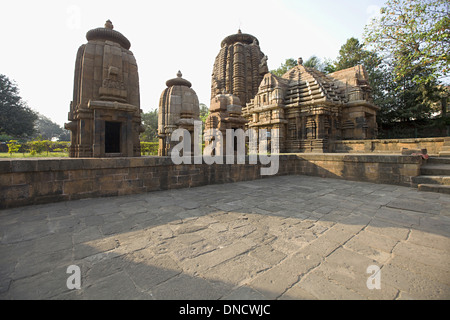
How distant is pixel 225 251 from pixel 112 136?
6814mm

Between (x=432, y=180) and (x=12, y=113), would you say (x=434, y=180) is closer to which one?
(x=432, y=180)

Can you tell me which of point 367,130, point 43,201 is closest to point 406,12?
point 367,130

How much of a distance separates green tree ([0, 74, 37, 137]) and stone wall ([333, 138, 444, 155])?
3617cm

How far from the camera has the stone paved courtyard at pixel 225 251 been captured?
1.48 metres

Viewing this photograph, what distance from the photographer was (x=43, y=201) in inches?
149

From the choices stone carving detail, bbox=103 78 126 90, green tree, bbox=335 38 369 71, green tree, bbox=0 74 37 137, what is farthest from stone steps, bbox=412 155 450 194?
green tree, bbox=0 74 37 137

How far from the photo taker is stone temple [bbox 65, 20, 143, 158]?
673 cm

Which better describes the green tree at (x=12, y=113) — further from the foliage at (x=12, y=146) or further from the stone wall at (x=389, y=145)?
the stone wall at (x=389, y=145)

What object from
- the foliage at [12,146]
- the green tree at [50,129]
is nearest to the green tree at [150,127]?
the foliage at [12,146]

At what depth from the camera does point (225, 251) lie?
2053 millimetres

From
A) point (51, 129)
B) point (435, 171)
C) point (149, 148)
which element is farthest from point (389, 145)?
point (51, 129)

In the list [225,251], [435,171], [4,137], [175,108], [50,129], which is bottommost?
[225,251]

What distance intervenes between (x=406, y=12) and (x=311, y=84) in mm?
5575
